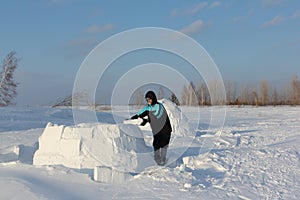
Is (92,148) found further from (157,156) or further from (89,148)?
(157,156)

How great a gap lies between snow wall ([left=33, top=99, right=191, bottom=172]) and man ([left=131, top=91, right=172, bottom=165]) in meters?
0.36

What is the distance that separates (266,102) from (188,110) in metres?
31.2

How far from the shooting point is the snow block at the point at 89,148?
632cm

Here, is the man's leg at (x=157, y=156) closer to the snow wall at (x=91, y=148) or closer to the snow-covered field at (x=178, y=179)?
the snow wall at (x=91, y=148)

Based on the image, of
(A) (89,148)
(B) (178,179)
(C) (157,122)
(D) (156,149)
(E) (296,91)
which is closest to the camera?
(B) (178,179)

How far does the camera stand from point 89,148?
633 cm

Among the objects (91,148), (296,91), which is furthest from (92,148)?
(296,91)

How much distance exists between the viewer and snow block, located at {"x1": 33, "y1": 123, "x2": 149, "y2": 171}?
249 inches

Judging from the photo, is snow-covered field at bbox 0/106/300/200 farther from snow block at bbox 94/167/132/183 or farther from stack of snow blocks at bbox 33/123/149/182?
stack of snow blocks at bbox 33/123/149/182

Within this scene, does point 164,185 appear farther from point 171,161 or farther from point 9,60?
point 9,60

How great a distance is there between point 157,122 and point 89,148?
1.50 meters

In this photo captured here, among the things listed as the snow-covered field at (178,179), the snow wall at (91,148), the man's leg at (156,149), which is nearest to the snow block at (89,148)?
the snow wall at (91,148)

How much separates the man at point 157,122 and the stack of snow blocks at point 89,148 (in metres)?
0.55

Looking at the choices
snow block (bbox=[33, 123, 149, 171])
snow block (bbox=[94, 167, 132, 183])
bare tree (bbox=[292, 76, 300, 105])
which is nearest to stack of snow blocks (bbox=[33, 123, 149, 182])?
snow block (bbox=[33, 123, 149, 171])
